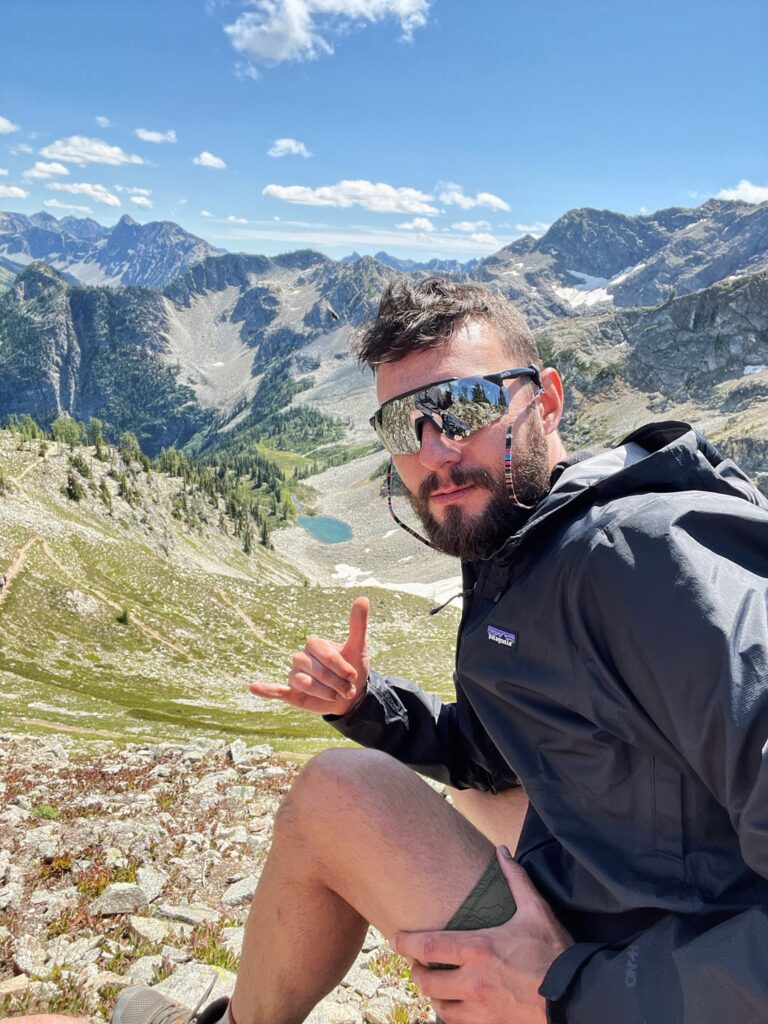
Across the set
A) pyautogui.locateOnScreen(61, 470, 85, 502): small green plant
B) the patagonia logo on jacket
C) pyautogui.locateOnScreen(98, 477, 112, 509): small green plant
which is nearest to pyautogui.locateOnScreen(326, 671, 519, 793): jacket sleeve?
the patagonia logo on jacket

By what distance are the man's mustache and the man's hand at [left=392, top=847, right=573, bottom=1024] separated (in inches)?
103

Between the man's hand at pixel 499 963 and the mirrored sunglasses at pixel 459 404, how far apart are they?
3.11 meters

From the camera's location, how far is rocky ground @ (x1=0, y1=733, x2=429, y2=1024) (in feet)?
19.0

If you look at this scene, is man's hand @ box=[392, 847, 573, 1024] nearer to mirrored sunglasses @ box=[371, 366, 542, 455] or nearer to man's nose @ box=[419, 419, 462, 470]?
man's nose @ box=[419, 419, 462, 470]

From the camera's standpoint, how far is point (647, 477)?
3639 millimetres

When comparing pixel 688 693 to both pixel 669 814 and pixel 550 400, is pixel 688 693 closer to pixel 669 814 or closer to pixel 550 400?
pixel 669 814

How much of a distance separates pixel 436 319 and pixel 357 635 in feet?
8.86

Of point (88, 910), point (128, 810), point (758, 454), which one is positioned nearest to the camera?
point (88, 910)

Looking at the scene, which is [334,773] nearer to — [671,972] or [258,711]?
[671,972]

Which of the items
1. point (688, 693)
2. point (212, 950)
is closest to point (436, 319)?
point (688, 693)

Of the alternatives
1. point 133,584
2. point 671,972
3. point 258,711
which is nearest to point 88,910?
point 671,972

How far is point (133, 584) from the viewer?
72750 millimetres

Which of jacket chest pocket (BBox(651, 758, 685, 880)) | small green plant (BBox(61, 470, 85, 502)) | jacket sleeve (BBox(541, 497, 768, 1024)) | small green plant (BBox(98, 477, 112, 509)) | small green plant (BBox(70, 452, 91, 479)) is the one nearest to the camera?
jacket sleeve (BBox(541, 497, 768, 1024))

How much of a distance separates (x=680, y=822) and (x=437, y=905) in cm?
162
